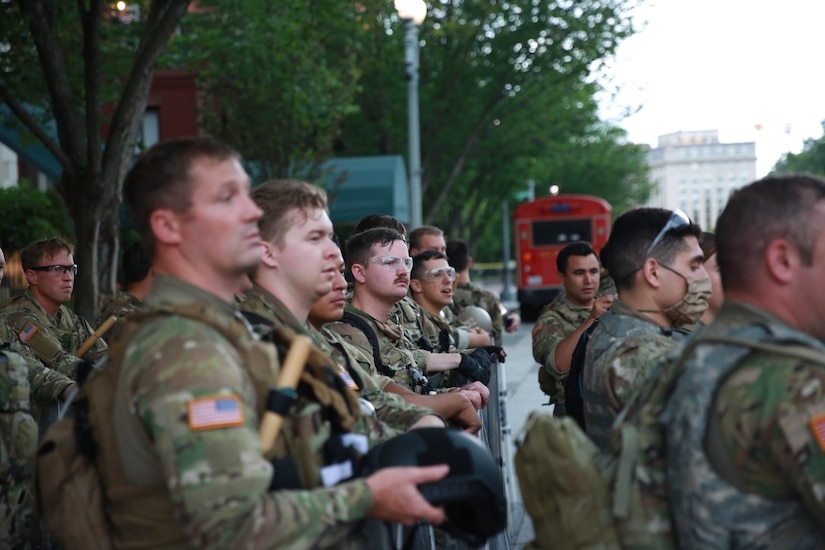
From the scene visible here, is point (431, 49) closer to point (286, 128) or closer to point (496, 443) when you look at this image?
point (286, 128)

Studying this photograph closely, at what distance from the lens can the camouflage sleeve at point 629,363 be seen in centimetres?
389

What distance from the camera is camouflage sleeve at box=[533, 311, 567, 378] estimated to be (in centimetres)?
708

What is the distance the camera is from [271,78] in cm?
1923

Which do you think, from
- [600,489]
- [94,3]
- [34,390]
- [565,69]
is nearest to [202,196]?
[600,489]

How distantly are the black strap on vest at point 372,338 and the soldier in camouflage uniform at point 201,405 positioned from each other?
2.55m

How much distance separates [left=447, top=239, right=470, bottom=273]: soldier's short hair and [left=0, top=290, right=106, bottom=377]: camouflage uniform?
4.46 metres

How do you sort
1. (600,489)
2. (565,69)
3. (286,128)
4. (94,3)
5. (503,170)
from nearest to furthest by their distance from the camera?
1. (600,489)
2. (94,3)
3. (286,128)
4. (565,69)
5. (503,170)

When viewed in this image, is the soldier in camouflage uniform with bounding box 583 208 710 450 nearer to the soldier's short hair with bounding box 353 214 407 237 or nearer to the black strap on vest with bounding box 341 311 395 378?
the black strap on vest with bounding box 341 311 395 378

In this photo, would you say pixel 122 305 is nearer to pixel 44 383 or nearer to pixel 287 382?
pixel 44 383

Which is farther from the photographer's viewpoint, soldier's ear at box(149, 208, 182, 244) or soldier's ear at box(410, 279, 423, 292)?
soldier's ear at box(410, 279, 423, 292)

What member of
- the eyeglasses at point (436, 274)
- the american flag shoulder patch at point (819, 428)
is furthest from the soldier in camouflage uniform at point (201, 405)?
the eyeglasses at point (436, 274)

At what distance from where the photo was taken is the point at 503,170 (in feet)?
114

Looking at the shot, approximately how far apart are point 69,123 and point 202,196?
9.45 meters

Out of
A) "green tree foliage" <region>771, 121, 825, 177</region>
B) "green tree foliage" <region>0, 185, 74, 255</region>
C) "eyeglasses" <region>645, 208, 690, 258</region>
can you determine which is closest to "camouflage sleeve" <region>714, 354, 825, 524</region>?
"eyeglasses" <region>645, 208, 690, 258</region>
